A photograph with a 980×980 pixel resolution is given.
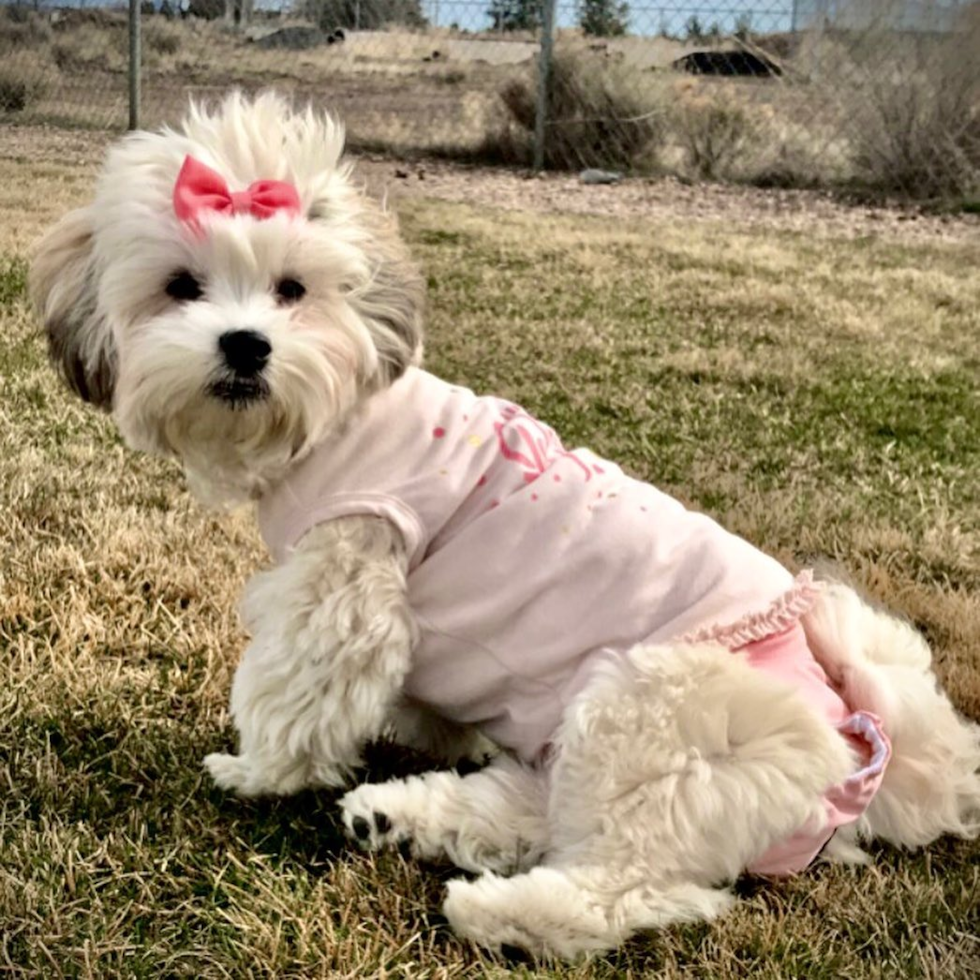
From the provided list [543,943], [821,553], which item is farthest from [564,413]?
[543,943]

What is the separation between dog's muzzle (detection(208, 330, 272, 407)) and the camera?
218 centimetres

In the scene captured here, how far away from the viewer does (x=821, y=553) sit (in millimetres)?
3770

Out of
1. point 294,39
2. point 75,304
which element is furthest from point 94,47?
point 75,304

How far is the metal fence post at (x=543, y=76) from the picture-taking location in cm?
1248

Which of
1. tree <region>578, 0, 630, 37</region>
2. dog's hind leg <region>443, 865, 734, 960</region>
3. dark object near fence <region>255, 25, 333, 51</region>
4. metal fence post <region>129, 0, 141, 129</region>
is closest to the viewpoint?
dog's hind leg <region>443, 865, 734, 960</region>

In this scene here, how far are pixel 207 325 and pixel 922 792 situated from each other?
159cm

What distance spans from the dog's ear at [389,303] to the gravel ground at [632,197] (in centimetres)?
810

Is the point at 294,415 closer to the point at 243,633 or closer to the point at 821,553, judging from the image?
the point at 243,633

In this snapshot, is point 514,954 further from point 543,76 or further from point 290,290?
point 543,76

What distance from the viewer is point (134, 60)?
10.9 metres

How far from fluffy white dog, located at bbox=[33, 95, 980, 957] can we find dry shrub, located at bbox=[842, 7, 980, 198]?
10561mm

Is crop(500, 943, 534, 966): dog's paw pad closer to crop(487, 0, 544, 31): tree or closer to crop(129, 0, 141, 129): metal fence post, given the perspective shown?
crop(129, 0, 141, 129): metal fence post

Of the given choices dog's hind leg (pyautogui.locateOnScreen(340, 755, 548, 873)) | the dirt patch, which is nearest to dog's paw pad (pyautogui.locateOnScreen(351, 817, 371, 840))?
dog's hind leg (pyautogui.locateOnScreen(340, 755, 548, 873))

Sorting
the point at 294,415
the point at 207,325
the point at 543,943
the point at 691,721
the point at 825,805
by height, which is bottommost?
the point at 543,943
